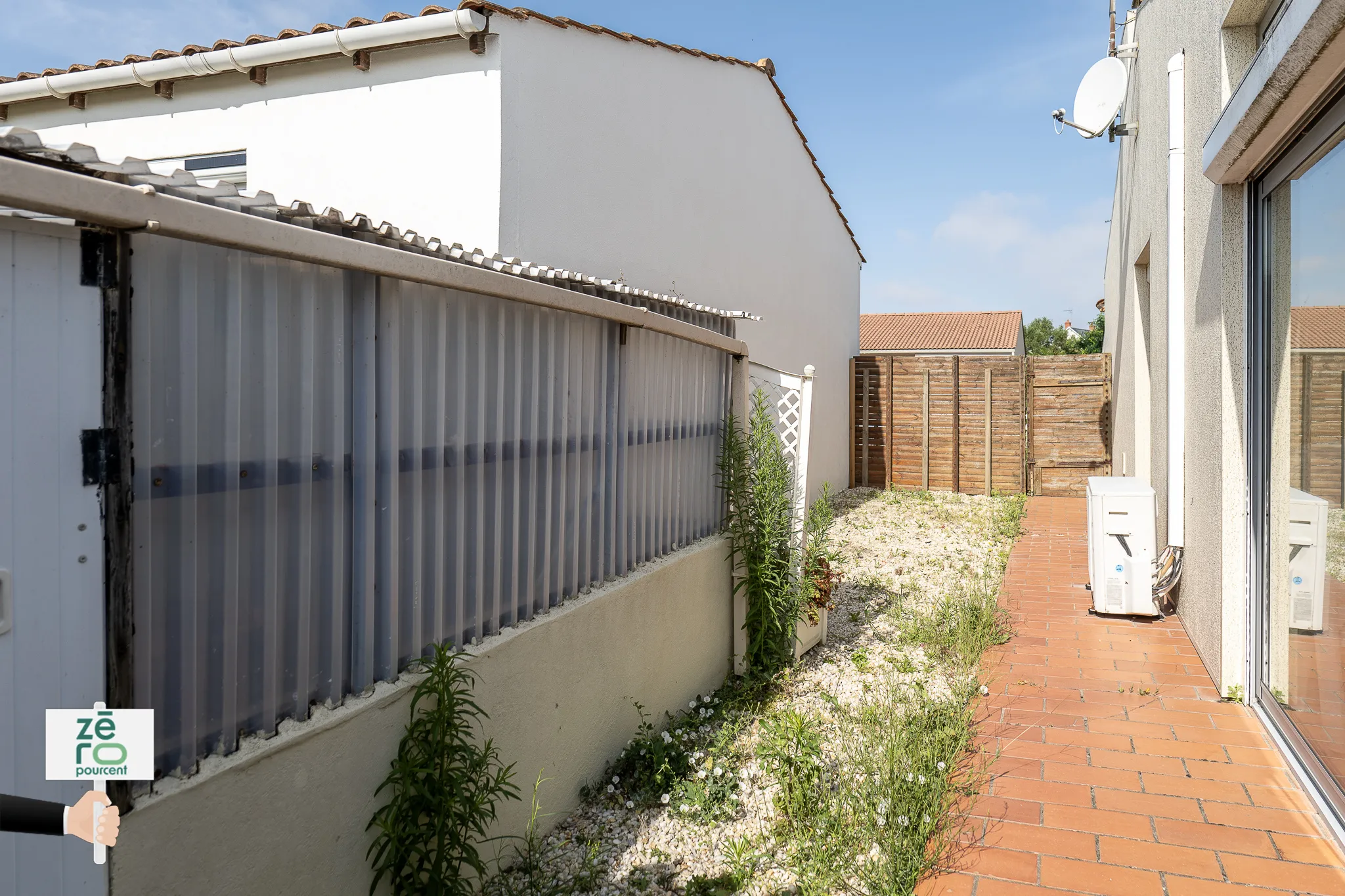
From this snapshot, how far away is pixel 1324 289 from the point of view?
3.12 meters

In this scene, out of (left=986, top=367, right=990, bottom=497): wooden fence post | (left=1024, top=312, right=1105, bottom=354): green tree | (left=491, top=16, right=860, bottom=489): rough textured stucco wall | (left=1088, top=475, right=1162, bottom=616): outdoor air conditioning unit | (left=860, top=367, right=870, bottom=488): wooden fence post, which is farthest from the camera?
(left=1024, top=312, right=1105, bottom=354): green tree

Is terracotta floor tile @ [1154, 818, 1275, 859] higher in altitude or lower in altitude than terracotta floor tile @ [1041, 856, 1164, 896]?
higher

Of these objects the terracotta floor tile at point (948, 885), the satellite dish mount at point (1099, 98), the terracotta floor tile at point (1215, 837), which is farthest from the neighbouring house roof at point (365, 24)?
the terracotta floor tile at point (1215, 837)

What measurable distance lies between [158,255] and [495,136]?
451 cm

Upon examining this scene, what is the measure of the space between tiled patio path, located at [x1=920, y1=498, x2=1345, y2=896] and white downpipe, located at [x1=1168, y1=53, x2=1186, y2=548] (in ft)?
3.33

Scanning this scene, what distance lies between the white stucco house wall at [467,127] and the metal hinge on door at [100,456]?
4.50 meters

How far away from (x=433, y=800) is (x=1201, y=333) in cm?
493

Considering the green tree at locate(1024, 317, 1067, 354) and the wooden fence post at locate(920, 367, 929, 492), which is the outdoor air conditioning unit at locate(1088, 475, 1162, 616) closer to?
the wooden fence post at locate(920, 367, 929, 492)

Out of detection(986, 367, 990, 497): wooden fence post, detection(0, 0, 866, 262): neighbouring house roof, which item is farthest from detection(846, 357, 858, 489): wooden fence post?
detection(0, 0, 866, 262): neighbouring house roof

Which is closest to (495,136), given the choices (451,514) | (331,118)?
(331,118)

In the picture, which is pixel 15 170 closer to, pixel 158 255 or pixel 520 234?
pixel 158 255

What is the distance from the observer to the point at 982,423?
A: 43.4 ft

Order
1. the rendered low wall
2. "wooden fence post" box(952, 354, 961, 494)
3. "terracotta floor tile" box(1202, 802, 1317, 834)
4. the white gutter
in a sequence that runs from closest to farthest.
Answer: the rendered low wall, "terracotta floor tile" box(1202, 802, 1317, 834), the white gutter, "wooden fence post" box(952, 354, 961, 494)

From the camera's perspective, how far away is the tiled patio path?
9.54ft
